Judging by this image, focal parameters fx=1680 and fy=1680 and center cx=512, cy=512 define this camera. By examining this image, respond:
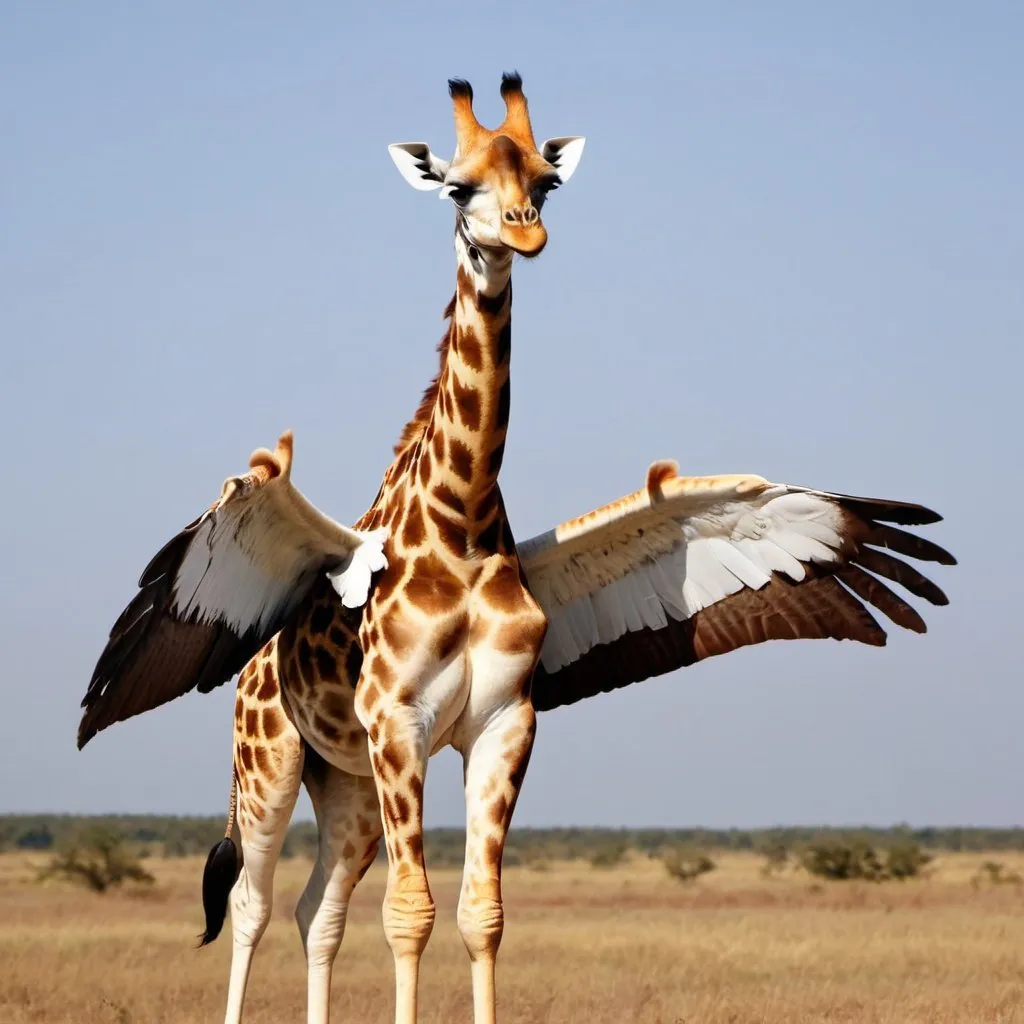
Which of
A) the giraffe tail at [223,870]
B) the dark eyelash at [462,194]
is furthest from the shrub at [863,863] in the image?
the dark eyelash at [462,194]

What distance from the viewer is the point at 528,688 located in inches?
296

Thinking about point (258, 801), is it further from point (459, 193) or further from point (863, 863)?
point (863, 863)

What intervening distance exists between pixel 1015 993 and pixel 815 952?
3.77 m

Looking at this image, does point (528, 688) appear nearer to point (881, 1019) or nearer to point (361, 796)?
point (361, 796)

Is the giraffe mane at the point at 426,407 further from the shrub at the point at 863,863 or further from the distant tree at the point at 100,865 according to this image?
the shrub at the point at 863,863

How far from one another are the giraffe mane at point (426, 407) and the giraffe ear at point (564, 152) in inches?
33.3

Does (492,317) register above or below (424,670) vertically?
above

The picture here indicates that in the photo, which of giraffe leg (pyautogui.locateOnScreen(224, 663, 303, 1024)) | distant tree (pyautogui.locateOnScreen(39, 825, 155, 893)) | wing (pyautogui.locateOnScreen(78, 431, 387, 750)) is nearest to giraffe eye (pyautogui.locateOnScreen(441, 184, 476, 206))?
wing (pyautogui.locateOnScreen(78, 431, 387, 750))

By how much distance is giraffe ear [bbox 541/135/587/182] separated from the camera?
7.45 meters

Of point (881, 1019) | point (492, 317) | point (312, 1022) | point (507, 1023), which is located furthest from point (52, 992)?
point (492, 317)

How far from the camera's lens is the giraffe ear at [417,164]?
290 inches

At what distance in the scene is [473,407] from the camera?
24.8 feet

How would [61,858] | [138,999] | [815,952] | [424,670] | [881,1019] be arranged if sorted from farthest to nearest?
[61,858], [815,952], [138,999], [881,1019], [424,670]

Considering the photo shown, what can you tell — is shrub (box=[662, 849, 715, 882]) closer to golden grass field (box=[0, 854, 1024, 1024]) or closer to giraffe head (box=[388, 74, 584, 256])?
golden grass field (box=[0, 854, 1024, 1024])
